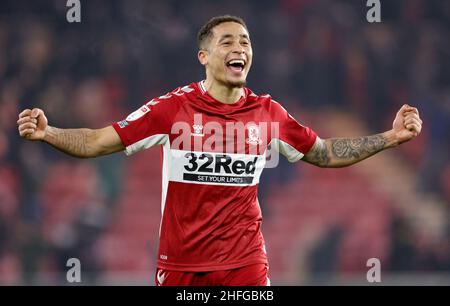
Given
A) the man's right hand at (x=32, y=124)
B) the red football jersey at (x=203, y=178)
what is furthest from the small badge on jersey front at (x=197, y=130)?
the man's right hand at (x=32, y=124)

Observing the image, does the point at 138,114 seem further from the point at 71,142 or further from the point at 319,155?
the point at 319,155

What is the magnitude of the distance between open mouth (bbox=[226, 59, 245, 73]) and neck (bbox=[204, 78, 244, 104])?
0.12 m

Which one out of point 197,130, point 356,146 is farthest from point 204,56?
point 356,146

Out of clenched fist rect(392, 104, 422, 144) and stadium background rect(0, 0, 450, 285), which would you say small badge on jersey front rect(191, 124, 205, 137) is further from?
stadium background rect(0, 0, 450, 285)

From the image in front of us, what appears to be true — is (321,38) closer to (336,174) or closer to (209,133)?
(336,174)

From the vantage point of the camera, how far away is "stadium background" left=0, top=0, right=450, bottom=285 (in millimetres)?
11055

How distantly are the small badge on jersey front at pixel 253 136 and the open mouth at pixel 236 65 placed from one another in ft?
1.23

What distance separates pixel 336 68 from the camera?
1253 centimetres

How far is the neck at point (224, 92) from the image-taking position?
5801 millimetres

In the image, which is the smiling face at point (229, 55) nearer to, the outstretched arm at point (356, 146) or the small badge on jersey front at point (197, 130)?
the small badge on jersey front at point (197, 130)

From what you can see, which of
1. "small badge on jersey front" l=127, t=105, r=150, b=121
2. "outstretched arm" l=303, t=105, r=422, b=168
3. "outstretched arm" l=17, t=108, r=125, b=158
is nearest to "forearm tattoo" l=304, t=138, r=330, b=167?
"outstretched arm" l=303, t=105, r=422, b=168

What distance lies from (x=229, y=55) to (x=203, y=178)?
81 centimetres

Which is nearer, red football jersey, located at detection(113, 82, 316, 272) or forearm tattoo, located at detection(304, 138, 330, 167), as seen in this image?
red football jersey, located at detection(113, 82, 316, 272)
